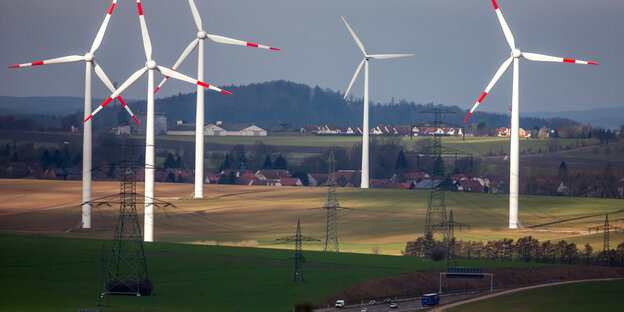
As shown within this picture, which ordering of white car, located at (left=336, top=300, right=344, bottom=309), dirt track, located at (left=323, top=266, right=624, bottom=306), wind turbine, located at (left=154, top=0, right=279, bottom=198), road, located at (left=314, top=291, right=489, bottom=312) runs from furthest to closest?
wind turbine, located at (left=154, top=0, right=279, bottom=198)
dirt track, located at (left=323, top=266, right=624, bottom=306)
white car, located at (left=336, top=300, right=344, bottom=309)
road, located at (left=314, top=291, right=489, bottom=312)

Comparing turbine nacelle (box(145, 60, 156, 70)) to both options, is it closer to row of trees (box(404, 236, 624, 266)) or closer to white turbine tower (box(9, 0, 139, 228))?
white turbine tower (box(9, 0, 139, 228))

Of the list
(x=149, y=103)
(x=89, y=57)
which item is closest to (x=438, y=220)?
(x=149, y=103)

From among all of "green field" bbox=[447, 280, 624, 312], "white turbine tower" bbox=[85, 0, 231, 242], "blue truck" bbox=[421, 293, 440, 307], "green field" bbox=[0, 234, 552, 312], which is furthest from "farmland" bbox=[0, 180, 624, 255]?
"blue truck" bbox=[421, 293, 440, 307]

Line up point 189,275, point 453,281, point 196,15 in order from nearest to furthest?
1. point 189,275
2. point 453,281
3. point 196,15

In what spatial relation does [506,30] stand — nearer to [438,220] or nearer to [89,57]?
[438,220]

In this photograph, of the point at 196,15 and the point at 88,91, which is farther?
the point at 196,15

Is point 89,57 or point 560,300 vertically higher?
point 89,57

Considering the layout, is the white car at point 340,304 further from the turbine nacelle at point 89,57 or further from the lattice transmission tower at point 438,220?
the turbine nacelle at point 89,57
